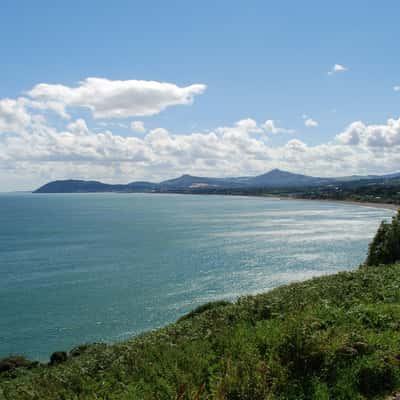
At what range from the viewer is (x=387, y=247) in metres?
36.4

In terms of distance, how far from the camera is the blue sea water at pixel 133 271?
144 ft

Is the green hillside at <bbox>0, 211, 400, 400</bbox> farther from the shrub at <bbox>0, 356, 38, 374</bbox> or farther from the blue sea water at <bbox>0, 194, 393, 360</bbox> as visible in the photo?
the blue sea water at <bbox>0, 194, 393, 360</bbox>

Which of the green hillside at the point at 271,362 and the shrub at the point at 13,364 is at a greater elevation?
the green hillside at the point at 271,362

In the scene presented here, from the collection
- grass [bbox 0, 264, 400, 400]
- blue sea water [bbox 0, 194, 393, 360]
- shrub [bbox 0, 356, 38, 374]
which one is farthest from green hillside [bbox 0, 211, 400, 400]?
blue sea water [bbox 0, 194, 393, 360]

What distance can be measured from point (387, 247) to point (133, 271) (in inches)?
1851

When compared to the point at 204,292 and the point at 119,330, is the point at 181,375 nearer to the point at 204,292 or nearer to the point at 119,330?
the point at 119,330

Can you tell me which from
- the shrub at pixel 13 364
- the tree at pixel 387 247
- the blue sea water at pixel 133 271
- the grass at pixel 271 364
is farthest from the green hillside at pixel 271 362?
the blue sea water at pixel 133 271

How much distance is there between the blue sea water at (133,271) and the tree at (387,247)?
2103cm

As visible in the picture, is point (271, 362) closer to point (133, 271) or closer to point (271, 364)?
point (271, 364)

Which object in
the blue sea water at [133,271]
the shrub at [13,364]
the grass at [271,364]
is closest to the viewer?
the grass at [271,364]

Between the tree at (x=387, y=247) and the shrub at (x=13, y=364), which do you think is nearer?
the shrub at (x=13, y=364)

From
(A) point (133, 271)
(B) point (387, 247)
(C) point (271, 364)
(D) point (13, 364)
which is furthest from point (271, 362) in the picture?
(A) point (133, 271)

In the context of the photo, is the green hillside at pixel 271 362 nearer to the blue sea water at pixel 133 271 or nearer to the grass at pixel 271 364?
the grass at pixel 271 364

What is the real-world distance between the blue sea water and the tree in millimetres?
21029
